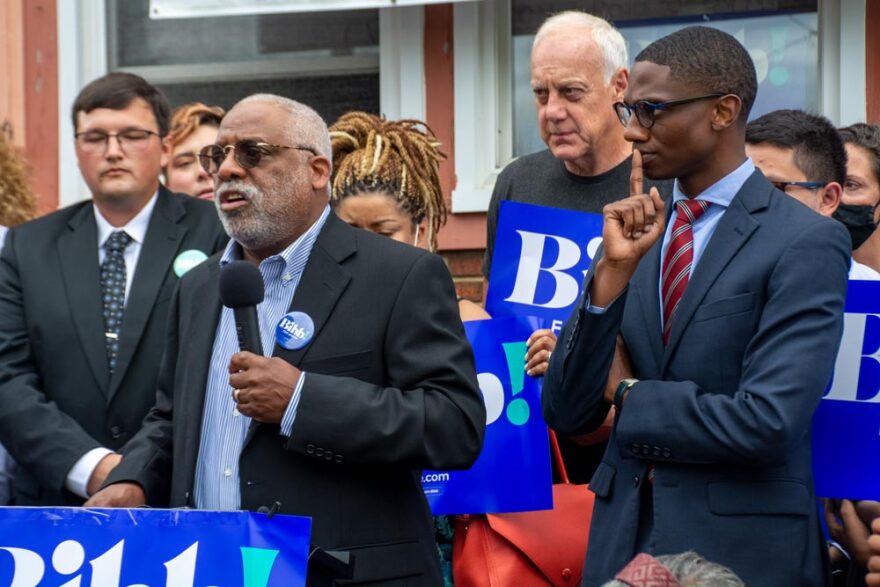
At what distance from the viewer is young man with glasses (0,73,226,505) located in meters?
5.15

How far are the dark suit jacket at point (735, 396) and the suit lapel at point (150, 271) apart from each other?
175 cm

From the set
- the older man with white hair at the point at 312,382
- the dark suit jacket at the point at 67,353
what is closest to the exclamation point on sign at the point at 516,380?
the older man with white hair at the point at 312,382

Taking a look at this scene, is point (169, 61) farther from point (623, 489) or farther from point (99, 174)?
point (623, 489)

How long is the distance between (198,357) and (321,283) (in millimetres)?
416

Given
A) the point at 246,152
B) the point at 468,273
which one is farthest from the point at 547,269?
the point at 468,273

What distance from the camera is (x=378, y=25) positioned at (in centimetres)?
800

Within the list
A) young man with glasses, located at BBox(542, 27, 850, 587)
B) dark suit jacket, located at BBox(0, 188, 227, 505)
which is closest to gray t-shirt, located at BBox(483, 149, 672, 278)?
dark suit jacket, located at BBox(0, 188, 227, 505)

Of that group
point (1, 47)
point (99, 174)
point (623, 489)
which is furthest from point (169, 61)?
point (623, 489)

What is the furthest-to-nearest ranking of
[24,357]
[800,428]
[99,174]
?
[99,174]
[24,357]
[800,428]

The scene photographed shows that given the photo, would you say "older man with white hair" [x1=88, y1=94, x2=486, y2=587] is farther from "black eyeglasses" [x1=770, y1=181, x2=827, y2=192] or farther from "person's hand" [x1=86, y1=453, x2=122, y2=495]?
"black eyeglasses" [x1=770, y1=181, x2=827, y2=192]

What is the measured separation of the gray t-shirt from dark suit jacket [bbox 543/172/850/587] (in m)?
1.43

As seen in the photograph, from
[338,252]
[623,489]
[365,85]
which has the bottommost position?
[623,489]

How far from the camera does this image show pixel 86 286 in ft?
17.7

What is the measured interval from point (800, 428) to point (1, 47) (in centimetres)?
561
